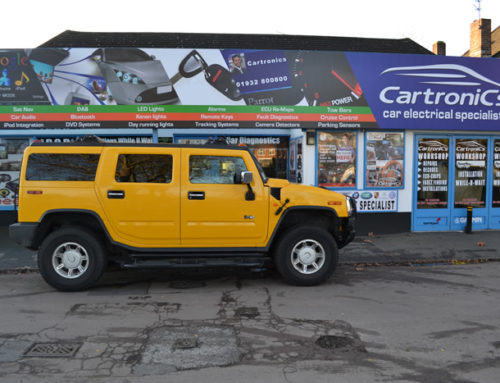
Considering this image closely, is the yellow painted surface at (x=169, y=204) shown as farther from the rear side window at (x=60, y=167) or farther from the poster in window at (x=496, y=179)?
the poster in window at (x=496, y=179)

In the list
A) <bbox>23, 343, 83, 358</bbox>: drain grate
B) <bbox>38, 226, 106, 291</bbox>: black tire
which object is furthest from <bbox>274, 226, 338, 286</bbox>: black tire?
<bbox>23, 343, 83, 358</bbox>: drain grate

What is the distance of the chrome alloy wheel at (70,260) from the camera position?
6.47 meters

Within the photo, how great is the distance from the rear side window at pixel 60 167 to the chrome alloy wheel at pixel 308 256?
3312 millimetres

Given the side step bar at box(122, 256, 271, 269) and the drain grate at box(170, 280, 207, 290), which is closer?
the side step bar at box(122, 256, 271, 269)

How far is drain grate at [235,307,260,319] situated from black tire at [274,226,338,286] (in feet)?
3.93

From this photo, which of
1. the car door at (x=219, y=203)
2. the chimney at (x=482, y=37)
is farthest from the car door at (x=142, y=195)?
the chimney at (x=482, y=37)

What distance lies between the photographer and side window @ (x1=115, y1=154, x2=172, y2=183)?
6613 mm

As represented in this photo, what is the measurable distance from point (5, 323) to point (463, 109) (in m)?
11.4

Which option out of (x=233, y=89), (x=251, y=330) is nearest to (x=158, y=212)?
(x=251, y=330)

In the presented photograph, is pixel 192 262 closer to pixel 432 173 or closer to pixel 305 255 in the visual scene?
pixel 305 255

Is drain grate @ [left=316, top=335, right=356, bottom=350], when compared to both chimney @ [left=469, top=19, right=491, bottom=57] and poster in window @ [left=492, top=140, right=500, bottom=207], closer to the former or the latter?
poster in window @ [left=492, top=140, right=500, bottom=207]

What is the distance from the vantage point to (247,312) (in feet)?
18.4

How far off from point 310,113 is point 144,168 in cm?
578

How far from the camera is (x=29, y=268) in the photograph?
26.3ft
